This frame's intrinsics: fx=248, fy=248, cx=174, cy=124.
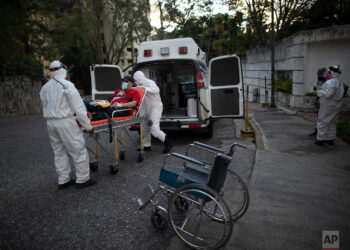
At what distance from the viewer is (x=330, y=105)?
18.1 ft

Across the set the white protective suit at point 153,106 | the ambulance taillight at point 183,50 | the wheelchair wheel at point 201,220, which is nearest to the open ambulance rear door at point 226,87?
the ambulance taillight at point 183,50

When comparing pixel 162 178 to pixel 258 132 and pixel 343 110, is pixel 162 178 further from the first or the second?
pixel 343 110

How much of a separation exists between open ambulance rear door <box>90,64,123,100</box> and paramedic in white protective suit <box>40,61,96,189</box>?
11.0ft

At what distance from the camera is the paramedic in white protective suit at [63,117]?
362 centimetres

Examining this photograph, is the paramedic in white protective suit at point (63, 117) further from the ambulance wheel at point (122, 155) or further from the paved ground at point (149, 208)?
the ambulance wheel at point (122, 155)

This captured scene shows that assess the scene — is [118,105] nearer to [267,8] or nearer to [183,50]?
[183,50]

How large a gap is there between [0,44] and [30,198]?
897 centimetres

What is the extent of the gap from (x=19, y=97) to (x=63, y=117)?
11.9m

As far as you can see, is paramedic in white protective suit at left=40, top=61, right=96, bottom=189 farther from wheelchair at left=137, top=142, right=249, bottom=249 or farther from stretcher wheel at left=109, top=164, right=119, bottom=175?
wheelchair at left=137, top=142, right=249, bottom=249

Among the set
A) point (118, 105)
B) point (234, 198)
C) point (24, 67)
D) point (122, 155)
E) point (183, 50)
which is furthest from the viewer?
point (24, 67)

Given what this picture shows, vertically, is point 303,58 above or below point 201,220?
above

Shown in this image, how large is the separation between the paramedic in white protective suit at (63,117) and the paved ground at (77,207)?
1.68ft

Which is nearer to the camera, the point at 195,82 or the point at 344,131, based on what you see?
the point at 344,131

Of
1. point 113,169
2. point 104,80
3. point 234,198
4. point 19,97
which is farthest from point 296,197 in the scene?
point 19,97
